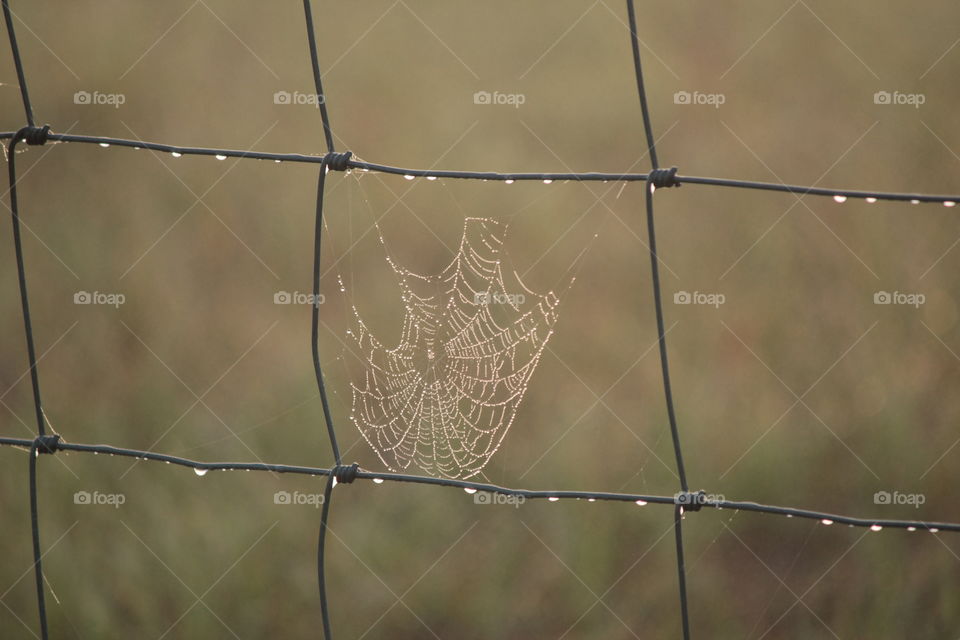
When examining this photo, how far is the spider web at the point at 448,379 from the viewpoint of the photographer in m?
2.38

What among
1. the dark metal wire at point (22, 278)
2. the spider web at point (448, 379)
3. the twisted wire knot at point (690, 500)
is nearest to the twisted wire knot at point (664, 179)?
the twisted wire knot at point (690, 500)

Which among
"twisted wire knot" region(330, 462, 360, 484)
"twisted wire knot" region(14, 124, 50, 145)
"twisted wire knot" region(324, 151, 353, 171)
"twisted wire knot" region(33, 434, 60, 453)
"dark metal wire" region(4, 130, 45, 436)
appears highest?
"twisted wire knot" region(14, 124, 50, 145)

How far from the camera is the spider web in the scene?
7.80 ft

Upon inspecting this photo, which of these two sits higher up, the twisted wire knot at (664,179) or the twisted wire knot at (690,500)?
the twisted wire knot at (664,179)

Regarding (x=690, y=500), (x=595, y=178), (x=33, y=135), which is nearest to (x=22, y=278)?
(x=33, y=135)

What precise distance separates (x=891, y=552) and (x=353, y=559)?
129 cm

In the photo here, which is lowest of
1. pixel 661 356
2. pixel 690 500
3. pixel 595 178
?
pixel 690 500

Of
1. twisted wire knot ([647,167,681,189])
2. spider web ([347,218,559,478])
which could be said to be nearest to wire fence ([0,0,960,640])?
twisted wire knot ([647,167,681,189])

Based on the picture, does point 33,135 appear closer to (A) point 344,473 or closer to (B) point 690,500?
(A) point 344,473

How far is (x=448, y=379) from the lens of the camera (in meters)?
2.42

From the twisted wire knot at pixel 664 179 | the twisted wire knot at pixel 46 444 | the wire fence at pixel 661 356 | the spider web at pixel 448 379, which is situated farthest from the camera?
the spider web at pixel 448 379

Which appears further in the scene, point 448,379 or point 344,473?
point 448,379

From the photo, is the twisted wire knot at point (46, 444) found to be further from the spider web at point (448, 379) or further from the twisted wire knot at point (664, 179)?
the spider web at point (448, 379)

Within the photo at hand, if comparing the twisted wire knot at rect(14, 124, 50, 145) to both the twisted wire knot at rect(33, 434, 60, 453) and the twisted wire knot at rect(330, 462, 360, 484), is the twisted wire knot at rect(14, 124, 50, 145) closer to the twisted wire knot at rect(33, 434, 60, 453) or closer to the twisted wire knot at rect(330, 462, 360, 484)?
the twisted wire knot at rect(33, 434, 60, 453)
